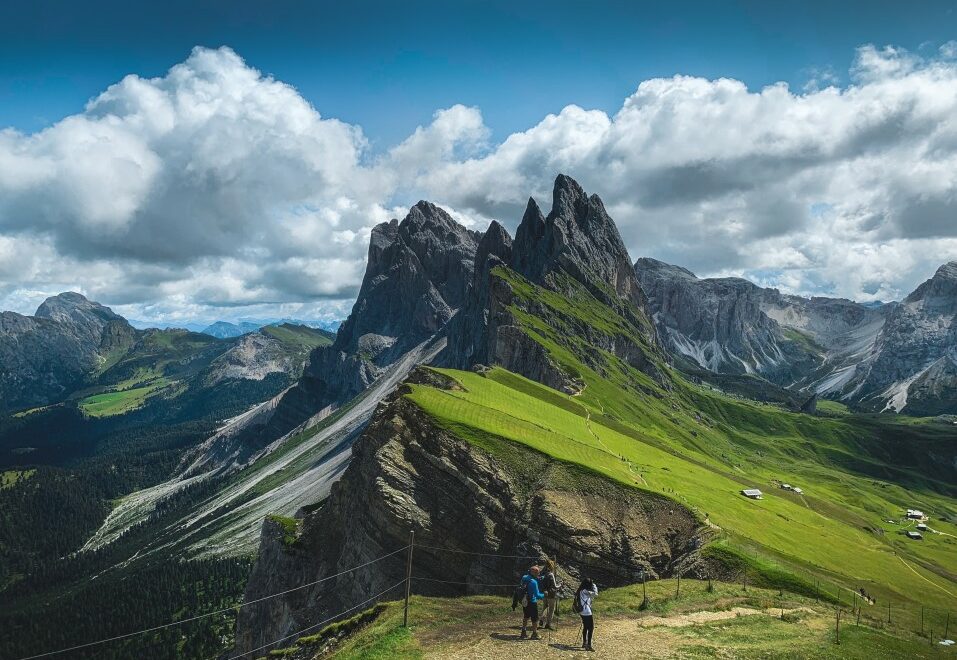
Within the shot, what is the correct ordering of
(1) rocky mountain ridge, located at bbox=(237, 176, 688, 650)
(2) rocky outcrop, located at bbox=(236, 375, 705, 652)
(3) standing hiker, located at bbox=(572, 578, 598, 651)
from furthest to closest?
(1) rocky mountain ridge, located at bbox=(237, 176, 688, 650) < (2) rocky outcrop, located at bbox=(236, 375, 705, 652) < (3) standing hiker, located at bbox=(572, 578, 598, 651)

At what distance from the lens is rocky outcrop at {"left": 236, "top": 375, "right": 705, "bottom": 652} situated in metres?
55.5

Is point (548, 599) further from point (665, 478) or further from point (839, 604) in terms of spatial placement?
point (665, 478)

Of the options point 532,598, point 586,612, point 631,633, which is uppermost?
Answer: point 532,598

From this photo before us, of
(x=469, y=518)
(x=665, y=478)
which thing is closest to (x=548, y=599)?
(x=469, y=518)

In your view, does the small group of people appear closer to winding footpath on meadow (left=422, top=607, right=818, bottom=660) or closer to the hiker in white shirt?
the hiker in white shirt

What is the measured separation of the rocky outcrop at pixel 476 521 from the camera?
55.5 meters

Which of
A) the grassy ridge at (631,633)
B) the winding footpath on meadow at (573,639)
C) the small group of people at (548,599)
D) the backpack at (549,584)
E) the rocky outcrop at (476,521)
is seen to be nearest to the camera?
the winding footpath on meadow at (573,639)

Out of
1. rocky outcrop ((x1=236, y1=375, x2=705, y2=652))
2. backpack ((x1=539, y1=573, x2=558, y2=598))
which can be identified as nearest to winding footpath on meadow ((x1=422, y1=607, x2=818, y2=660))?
backpack ((x1=539, y1=573, x2=558, y2=598))

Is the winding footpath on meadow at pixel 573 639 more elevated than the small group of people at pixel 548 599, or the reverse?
the small group of people at pixel 548 599

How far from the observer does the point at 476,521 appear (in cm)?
5759

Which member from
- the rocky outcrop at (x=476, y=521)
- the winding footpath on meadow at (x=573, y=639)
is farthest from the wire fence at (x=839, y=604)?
the winding footpath on meadow at (x=573, y=639)

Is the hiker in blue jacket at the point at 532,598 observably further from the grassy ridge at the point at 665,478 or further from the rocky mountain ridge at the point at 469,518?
the grassy ridge at the point at 665,478

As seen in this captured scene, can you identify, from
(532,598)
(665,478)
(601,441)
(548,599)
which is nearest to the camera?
(532,598)

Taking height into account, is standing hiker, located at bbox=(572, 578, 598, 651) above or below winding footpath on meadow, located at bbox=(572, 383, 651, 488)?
below
